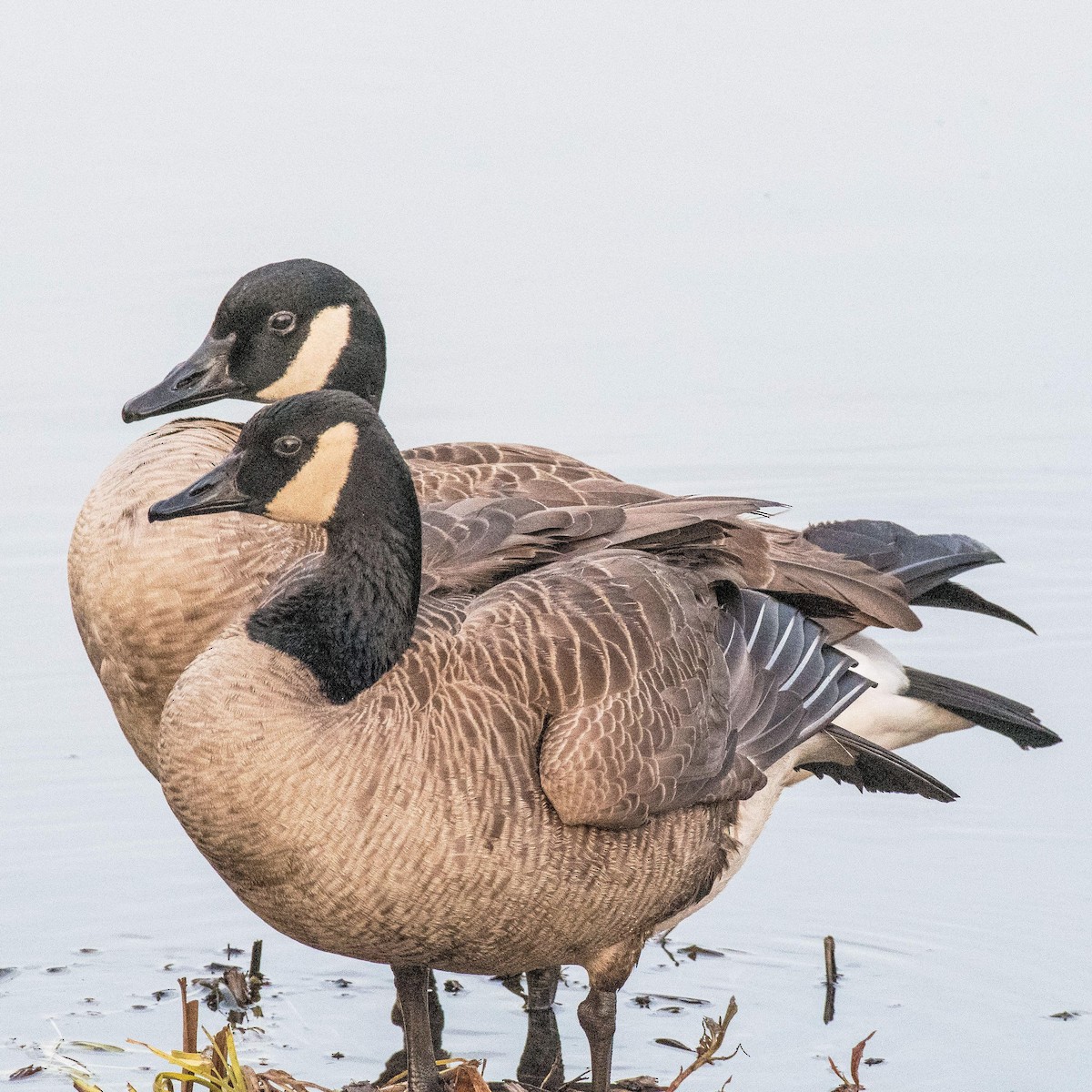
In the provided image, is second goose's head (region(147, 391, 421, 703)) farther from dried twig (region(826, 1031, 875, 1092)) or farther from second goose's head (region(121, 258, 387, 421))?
dried twig (region(826, 1031, 875, 1092))

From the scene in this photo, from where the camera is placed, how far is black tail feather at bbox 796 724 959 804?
6.66m

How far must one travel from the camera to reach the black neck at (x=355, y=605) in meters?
5.37

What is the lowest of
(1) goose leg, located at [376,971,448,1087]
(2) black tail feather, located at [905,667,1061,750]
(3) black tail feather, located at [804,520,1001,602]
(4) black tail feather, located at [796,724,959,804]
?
(1) goose leg, located at [376,971,448,1087]

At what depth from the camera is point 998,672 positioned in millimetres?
8773

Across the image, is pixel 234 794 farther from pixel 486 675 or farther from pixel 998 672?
pixel 998 672

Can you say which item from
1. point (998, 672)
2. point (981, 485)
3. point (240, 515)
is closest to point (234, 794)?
point (240, 515)

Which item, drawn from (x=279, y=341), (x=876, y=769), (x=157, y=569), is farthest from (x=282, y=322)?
(x=876, y=769)

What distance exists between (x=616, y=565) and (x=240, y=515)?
1.19 meters

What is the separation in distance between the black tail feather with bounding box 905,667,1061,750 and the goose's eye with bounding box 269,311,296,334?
2.40 meters

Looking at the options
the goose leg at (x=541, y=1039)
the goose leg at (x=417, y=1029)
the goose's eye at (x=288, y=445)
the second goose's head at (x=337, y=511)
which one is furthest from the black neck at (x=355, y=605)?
the goose leg at (x=541, y=1039)

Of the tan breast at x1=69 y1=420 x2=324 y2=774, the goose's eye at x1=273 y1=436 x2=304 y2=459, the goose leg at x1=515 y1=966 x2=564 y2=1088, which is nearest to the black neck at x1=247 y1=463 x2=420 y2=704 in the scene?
the goose's eye at x1=273 y1=436 x2=304 y2=459

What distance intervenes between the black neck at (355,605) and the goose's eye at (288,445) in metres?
0.17

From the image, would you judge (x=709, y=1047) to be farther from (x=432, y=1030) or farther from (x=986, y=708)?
(x=986, y=708)

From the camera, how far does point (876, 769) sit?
6.77 m
